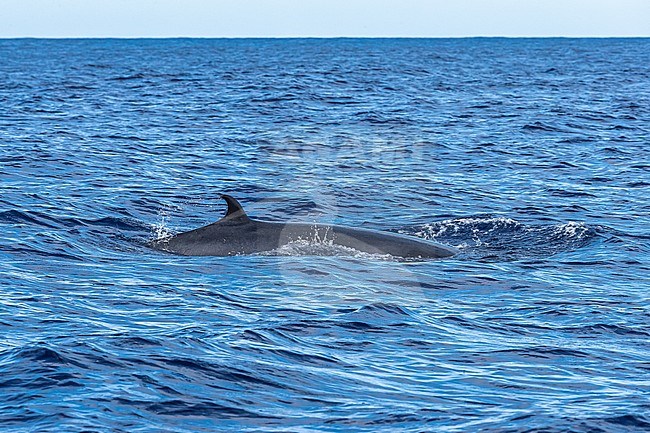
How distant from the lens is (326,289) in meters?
11.6

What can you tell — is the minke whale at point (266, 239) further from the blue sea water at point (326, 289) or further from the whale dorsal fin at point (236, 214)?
the blue sea water at point (326, 289)

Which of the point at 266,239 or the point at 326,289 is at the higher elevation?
the point at 266,239

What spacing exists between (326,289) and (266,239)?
2.16 meters

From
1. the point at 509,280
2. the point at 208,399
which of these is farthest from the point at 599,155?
the point at 208,399

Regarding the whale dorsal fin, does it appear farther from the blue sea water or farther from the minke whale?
the blue sea water

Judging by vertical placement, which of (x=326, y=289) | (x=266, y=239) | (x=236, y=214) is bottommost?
(x=326, y=289)

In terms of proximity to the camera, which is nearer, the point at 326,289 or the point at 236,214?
the point at 326,289

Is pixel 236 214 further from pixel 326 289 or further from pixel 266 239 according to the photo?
pixel 326 289

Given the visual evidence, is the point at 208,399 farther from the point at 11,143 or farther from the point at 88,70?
the point at 88,70

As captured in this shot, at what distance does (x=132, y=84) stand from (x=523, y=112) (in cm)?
2118

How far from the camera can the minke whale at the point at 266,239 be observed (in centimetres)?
1338

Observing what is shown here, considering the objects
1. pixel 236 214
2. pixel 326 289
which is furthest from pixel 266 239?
pixel 326 289

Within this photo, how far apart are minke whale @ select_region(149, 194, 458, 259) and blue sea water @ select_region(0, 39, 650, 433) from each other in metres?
0.25

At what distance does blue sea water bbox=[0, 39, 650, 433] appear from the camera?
7.82 m
